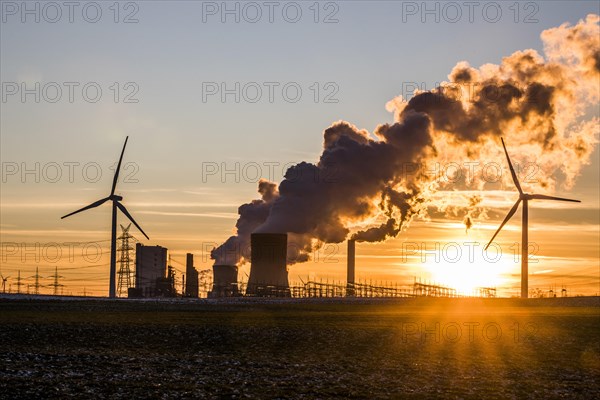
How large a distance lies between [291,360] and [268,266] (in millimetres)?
131997

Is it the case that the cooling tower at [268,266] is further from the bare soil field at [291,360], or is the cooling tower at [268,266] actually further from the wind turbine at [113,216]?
the bare soil field at [291,360]

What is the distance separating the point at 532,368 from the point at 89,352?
83.8 feet

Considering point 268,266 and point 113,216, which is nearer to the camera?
point 113,216

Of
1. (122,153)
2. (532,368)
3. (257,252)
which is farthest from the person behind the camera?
(257,252)

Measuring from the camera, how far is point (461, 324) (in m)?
85.6

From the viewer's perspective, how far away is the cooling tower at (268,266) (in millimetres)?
177375

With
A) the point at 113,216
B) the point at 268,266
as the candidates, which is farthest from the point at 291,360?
the point at 268,266

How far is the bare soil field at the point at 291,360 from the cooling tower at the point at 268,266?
94273 mm

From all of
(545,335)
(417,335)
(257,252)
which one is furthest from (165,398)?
(257,252)

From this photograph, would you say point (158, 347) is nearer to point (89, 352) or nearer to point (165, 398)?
point (89, 352)

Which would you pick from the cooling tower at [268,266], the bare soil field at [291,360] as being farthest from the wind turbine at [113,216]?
the bare soil field at [291,360]

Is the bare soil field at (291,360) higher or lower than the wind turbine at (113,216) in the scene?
lower

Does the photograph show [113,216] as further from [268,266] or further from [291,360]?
[291,360]

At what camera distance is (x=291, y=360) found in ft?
177
